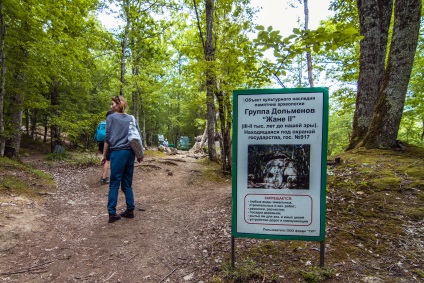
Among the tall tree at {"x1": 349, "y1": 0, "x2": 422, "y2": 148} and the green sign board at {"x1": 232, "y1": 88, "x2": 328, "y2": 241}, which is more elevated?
the tall tree at {"x1": 349, "y1": 0, "x2": 422, "y2": 148}

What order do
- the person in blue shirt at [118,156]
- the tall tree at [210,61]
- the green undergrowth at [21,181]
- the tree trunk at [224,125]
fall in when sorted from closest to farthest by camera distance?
the person in blue shirt at [118,156] < the green undergrowth at [21,181] < the tall tree at [210,61] < the tree trunk at [224,125]

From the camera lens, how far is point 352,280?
2270 millimetres

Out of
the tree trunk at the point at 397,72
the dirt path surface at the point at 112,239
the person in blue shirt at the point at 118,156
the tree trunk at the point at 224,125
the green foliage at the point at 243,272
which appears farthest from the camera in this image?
the tree trunk at the point at 224,125

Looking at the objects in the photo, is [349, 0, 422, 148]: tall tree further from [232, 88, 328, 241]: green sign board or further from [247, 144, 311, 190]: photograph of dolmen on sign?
[247, 144, 311, 190]: photograph of dolmen on sign

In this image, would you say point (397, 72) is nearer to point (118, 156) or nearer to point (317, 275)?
point (317, 275)

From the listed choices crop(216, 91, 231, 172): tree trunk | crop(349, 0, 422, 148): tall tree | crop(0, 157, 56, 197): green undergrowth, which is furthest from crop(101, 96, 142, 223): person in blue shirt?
crop(349, 0, 422, 148): tall tree

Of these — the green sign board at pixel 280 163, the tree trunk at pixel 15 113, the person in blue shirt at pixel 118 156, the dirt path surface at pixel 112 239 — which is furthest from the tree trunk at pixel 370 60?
the tree trunk at pixel 15 113

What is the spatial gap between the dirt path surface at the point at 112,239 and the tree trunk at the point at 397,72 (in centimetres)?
350

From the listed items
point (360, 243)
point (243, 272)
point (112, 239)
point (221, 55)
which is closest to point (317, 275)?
point (243, 272)

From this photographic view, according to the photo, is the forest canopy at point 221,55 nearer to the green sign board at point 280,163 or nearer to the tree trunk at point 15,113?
the tree trunk at point 15,113

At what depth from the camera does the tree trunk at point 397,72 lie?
4602 mm

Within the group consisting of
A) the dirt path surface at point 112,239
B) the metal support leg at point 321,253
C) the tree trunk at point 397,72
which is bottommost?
the dirt path surface at point 112,239

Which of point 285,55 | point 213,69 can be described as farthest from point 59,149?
point 285,55

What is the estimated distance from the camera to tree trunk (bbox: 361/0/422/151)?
4.60 metres
